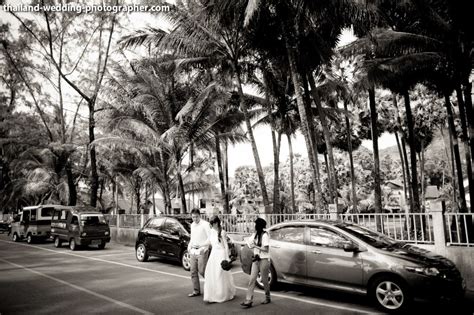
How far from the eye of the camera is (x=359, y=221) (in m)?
10.0

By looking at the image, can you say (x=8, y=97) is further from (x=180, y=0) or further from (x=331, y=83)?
(x=331, y=83)

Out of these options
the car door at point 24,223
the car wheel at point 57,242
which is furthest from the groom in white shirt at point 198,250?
the car door at point 24,223

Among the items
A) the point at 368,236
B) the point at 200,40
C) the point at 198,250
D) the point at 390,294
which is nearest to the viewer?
the point at 390,294

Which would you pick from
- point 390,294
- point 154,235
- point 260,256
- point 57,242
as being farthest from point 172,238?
point 57,242

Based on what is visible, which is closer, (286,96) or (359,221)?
(359,221)

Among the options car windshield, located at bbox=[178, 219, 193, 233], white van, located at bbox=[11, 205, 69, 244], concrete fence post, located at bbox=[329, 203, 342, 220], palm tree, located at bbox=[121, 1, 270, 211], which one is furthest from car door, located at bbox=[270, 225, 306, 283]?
white van, located at bbox=[11, 205, 69, 244]

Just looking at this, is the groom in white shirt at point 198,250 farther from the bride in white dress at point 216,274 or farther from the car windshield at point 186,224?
the car windshield at point 186,224

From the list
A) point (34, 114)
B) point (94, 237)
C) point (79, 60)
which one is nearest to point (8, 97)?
point (34, 114)

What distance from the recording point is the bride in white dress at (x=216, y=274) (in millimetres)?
6664

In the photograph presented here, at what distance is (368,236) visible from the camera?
696 cm

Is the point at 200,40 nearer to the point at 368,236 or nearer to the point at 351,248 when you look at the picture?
the point at 368,236

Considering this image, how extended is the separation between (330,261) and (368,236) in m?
0.94

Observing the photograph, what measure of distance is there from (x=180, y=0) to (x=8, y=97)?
22.0 m

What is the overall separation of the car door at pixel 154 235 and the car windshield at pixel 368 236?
657 centimetres
